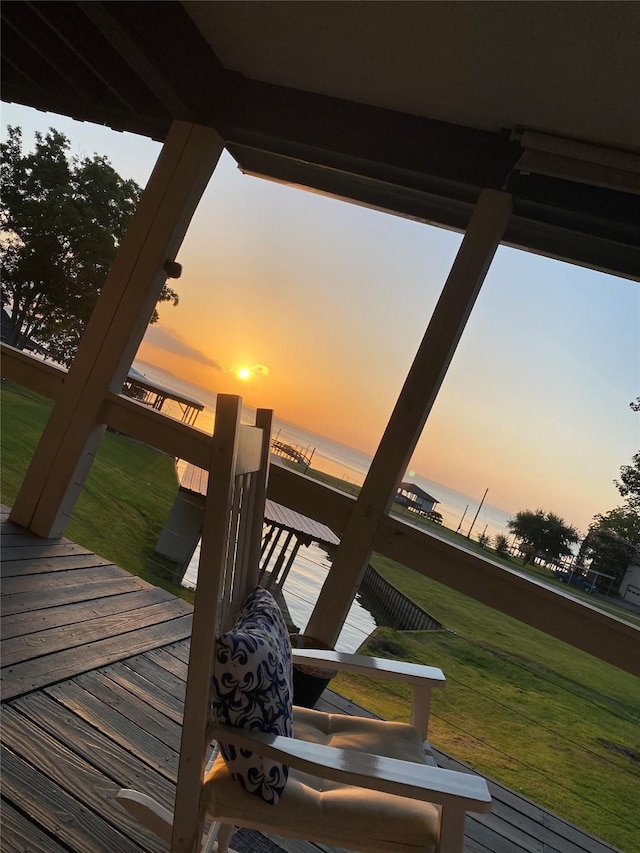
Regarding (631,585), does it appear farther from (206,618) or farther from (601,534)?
(206,618)

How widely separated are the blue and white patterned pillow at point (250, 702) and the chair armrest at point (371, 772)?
30 mm

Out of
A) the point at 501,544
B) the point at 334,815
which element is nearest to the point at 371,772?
the point at 334,815

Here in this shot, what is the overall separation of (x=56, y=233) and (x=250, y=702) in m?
2.52

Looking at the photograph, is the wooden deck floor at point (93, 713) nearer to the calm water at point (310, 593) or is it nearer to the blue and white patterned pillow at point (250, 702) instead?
the calm water at point (310, 593)

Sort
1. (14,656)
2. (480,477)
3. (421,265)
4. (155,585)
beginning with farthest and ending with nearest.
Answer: (155,585), (421,265), (480,477), (14,656)

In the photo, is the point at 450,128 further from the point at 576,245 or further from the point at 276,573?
the point at 276,573

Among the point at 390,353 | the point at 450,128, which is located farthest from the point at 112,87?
the point at 390,353

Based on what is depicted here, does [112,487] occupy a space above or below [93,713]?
above

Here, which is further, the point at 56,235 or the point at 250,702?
the point at 56,235

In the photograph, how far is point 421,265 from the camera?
250 cm

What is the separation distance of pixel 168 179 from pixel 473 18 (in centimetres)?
152

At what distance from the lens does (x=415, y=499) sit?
7.73 feet

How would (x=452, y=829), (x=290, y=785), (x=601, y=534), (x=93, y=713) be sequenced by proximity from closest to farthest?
(x=452, y=829) < (x=290, y=785) < (x=93, y=713) < (x=601, y=534)

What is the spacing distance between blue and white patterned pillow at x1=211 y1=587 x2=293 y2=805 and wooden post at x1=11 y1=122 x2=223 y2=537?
6.58ft
